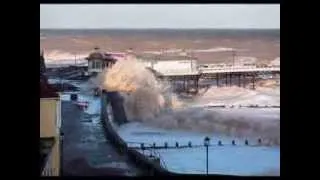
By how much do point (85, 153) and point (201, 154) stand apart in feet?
1.82

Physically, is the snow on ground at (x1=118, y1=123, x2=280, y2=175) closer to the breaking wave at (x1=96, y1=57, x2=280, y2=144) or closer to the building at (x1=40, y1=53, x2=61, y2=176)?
the breaking wave at (x1=96, y1=57, x2=280, y2=144)

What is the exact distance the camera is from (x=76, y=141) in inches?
154

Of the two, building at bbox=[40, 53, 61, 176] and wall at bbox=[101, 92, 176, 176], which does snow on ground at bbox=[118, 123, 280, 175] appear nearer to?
wall at bbox=[101, 92, 176, 176]

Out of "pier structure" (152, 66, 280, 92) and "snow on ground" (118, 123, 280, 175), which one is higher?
"pier structure" (152, 66, 280, 92)

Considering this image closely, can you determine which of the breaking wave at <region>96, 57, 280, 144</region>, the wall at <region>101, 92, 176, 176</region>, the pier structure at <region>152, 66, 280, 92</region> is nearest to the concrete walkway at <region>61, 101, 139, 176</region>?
the wall at <region>101, 92, 176, 176</region>

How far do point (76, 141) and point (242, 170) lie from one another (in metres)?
0.81

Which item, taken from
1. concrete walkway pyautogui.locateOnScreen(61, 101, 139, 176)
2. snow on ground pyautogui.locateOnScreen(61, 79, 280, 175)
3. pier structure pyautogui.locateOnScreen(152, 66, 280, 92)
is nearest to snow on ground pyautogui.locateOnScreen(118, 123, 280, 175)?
snow on ground pyautogui.locateOnScreen(61, 79, 280, 175)

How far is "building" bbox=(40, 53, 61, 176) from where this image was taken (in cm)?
388

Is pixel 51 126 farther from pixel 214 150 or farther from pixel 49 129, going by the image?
pixel 214 150

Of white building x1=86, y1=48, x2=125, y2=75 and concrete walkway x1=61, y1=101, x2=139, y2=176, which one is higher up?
white building x1=86, y1=48, x2=125, y2=75

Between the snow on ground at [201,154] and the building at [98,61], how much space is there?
0.30 metres

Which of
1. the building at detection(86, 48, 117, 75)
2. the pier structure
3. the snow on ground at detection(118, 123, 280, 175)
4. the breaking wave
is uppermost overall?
the building at detection(86, 48, 117, 75)

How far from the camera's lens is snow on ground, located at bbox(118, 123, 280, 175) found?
3896 mm

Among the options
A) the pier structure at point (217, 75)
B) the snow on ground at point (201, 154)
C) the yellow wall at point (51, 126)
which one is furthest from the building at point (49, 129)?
the pier structure at point (217, 75)
